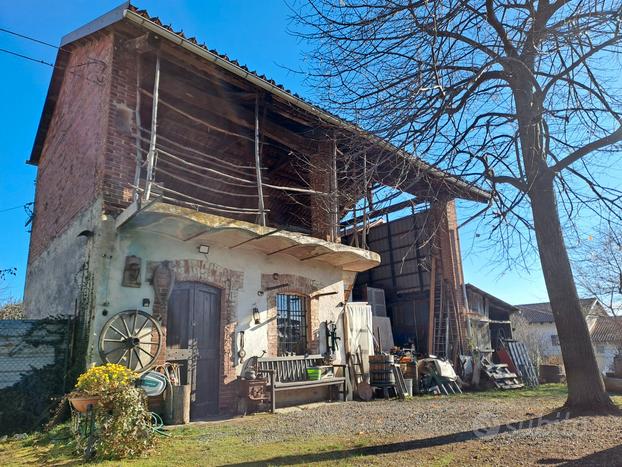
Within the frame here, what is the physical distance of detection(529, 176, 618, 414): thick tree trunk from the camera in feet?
19.9

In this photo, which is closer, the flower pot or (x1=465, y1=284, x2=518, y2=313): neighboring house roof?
the flower pot

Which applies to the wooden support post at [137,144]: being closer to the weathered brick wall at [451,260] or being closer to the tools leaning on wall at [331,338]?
the tools leaning on wall at [331,338]

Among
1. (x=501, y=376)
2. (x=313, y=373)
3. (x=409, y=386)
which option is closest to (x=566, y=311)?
(x=313, y=373)

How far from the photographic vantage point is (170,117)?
10.7 m

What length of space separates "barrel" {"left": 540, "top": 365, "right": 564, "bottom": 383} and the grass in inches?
457

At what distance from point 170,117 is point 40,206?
4.64m

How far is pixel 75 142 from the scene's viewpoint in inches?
378

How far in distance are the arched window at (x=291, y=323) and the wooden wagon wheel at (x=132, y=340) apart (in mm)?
2999

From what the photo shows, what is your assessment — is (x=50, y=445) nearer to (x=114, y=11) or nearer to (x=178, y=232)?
(x=178, y=232)

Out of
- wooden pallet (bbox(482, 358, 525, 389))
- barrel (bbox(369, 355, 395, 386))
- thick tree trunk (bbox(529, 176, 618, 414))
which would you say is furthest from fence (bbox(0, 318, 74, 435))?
wooden pallet (bbox(482, 358, 525, 389))

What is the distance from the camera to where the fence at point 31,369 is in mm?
6750

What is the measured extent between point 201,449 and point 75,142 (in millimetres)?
7318

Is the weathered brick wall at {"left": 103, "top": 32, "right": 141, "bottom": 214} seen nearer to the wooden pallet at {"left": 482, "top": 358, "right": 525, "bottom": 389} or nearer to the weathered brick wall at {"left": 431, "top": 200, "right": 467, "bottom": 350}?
the weathered brick wall at {"left": 431, "top": 200, "right": 467, "bottom": 350}

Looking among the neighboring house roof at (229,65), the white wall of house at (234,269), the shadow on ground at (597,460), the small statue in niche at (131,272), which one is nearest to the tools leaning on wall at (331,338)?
the white wall of house at (234,269)
